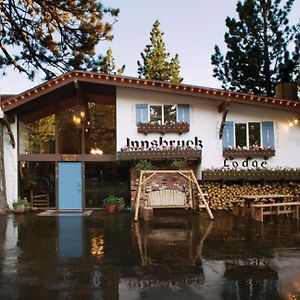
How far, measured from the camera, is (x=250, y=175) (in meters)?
13.0

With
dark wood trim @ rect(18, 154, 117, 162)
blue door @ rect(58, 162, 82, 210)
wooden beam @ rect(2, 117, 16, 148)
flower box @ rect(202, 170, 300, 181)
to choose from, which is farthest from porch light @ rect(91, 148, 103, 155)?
flower box @ rect(202, 170, 300, 181)

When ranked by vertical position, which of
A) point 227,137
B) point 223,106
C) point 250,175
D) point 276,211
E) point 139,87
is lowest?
point 276,211

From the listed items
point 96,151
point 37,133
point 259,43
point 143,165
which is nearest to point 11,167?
point 37,133

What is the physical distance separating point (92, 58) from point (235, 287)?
461 inches

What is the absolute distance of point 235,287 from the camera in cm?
475

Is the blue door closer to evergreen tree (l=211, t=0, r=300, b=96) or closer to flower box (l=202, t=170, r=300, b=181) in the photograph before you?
flower box (l=202, t=170, r=300, b=181)

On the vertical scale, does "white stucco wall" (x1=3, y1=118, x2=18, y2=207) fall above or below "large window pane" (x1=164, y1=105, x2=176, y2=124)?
below

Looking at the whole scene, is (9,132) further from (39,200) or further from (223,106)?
(223,106)

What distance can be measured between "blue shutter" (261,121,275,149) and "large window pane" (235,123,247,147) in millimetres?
634

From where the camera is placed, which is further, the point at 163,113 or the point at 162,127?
the point at 163,113

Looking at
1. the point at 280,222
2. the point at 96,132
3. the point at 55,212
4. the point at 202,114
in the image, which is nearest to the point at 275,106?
the point at 202,114

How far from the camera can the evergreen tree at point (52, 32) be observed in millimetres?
12844

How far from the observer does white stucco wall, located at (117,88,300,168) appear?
44.4ft

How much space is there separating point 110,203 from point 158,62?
59.6 feet
